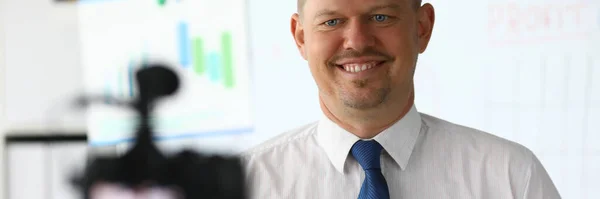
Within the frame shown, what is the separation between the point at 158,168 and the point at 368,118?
0.81 metres

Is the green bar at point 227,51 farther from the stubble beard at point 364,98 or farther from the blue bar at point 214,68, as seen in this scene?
the stubble beard at point 364,98

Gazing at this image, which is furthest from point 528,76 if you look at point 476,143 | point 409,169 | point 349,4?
point 349,4

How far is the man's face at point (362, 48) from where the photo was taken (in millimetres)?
909

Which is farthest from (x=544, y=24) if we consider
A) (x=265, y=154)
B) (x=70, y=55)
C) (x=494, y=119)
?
(x=70, y=55)

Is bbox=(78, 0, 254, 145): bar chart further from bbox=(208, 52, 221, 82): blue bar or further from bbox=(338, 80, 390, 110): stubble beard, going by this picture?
bbox=(338, 80, 390, 110): stubble beard

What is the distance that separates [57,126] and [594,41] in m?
1.59

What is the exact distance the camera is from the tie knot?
0.93 m

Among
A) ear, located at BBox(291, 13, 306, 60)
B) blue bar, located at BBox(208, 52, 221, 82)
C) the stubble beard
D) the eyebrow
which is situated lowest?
the stubble beard

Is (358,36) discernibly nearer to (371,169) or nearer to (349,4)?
(349,4)

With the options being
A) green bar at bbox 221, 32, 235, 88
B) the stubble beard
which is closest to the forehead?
the stubble beard

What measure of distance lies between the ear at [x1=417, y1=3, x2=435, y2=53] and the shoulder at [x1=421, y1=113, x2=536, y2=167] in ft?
0.45

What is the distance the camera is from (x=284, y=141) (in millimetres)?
1050

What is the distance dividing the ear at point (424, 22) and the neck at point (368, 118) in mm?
98

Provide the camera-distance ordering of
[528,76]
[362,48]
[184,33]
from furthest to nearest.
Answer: [184,33], [528,76], [362,48]
